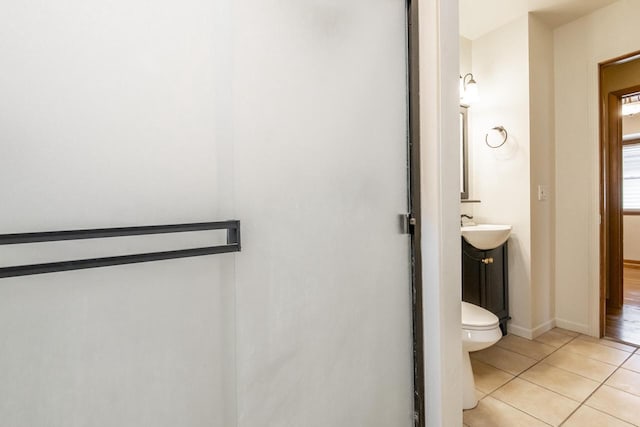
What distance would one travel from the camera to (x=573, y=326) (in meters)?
2.55

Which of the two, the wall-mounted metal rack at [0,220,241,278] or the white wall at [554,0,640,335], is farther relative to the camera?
the white wall at [554,0,640,335]

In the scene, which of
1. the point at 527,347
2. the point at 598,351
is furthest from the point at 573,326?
the point at 527,347

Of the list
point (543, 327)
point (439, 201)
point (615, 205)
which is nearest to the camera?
point (439, 201)

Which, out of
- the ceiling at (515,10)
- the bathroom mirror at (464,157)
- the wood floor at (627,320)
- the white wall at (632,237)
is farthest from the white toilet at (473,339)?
the white wall at (632,237)

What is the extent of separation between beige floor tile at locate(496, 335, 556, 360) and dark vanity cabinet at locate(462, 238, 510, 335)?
12 centimetres

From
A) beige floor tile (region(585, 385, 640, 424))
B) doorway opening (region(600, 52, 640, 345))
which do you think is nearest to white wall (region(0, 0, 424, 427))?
beige floor tile (region(585, 385, 640, 424))

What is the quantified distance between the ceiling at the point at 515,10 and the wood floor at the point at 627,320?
259 centimetres

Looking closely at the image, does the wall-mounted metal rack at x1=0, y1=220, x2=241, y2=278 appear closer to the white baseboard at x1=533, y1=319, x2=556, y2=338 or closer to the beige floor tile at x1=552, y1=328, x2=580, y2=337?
the white baseboard at x1=533, y1=319, x2=556, y2=338

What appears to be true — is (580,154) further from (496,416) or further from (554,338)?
(496,416)

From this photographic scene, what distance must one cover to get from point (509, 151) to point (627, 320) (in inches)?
76.6

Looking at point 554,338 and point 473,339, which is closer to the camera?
point 473,339

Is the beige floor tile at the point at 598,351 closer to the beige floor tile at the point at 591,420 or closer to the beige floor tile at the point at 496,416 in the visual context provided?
the beige floor tile at the point at 591,420

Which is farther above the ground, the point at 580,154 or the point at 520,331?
the point at 580,154

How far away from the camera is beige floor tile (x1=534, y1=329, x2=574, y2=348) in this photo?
7.72 feet
